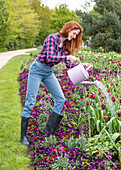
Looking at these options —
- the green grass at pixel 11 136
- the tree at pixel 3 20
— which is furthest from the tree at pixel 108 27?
the green grass at pixel 11 136

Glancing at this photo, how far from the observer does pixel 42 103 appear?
3445 millimetres

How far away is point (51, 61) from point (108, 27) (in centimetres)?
1106

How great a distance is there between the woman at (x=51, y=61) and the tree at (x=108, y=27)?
937 centimetres

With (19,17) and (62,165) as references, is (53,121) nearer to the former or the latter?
(62,165)

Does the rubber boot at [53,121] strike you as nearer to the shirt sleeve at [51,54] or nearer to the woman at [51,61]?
the woman at [51,61]

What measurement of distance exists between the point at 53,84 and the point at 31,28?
2148 cm

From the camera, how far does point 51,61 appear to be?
6.77ft

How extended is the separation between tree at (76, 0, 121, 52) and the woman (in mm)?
9368

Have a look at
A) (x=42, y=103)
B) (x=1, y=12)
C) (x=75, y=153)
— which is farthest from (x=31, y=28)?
(x=75, y=153)

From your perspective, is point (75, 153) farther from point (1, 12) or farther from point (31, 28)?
point (31, 28)

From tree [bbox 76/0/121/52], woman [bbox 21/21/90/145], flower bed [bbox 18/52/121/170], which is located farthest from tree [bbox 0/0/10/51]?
woman [bbox 21/21/90/145]

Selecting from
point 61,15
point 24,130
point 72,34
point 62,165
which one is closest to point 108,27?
point 61,15

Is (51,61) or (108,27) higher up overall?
(108,27)

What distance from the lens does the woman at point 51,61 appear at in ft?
6.96
